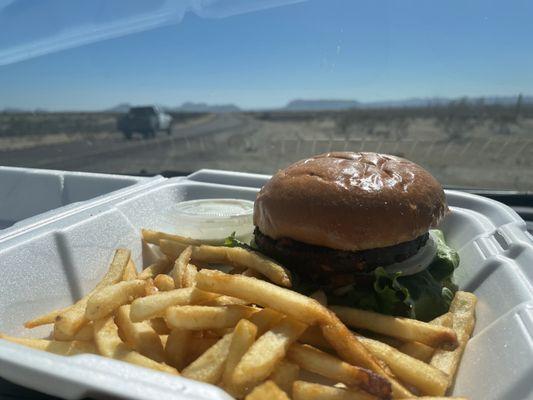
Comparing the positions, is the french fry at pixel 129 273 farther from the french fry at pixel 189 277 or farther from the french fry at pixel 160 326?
the french fry at pixel 160 326

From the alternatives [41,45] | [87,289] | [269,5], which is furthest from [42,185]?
[269,5]

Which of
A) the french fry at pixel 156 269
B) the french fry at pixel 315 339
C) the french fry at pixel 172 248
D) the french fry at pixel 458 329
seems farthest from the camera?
the french fry at pixel 172 248

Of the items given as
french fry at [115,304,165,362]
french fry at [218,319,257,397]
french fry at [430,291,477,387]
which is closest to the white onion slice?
french fry at [430,291,477,387]

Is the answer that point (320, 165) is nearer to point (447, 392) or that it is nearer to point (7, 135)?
point (447, 392)

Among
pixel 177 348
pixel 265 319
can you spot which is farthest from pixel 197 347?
pixel 265 319

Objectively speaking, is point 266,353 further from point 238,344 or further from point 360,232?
point 360,232

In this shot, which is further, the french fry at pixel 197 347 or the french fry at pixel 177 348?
the french fry at pixel 197 347

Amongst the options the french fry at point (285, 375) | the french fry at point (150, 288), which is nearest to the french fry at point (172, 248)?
the french fry at point (150, 288)
